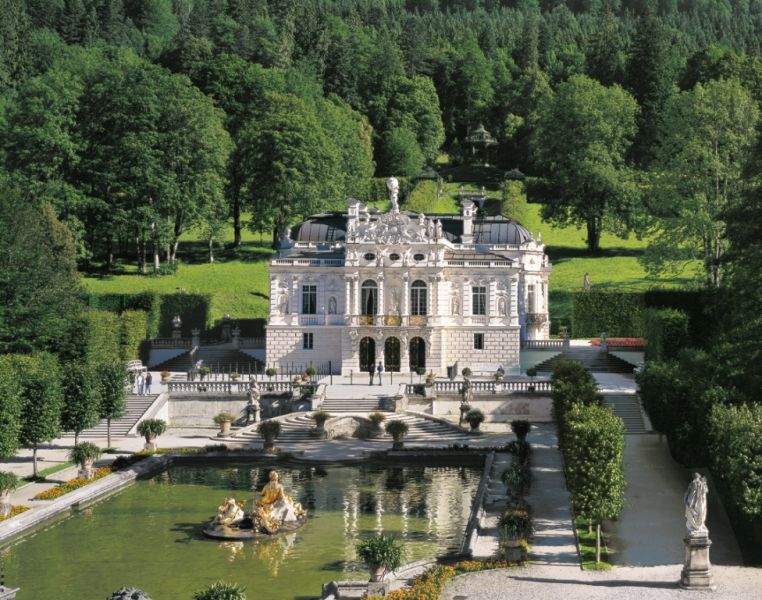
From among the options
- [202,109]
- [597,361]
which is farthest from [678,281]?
[202,109]

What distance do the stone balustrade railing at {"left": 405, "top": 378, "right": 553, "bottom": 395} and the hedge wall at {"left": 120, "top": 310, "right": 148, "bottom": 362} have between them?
59.1 ft

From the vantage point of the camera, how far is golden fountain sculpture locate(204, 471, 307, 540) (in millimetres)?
37938

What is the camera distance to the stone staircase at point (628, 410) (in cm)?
5712

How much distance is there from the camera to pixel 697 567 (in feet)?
99.9

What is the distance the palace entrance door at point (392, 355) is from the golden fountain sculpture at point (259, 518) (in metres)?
30.1

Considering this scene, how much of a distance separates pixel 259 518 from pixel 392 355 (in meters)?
31.7

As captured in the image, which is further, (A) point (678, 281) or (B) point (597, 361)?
(A) point (678, 281)

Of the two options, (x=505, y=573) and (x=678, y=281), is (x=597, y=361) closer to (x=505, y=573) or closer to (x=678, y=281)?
(x=678, y=281)

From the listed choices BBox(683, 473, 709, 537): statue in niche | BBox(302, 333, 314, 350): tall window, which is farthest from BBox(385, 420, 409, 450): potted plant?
BBox(683, 473, 709, 537): statue in niche

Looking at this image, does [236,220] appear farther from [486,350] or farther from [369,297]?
[486,350]

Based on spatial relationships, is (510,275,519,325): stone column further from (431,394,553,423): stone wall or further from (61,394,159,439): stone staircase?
(61,394,159,439): stone staircase

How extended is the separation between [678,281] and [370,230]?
28248mm

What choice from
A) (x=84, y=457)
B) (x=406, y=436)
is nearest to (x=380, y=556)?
(x=84, y=457)

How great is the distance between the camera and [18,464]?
162ft
